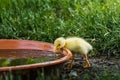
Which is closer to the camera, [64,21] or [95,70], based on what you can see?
[95,70]

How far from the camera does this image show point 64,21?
19.5 feet

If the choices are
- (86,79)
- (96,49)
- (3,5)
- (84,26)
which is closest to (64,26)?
(84,26)

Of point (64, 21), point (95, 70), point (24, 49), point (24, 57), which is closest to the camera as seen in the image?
point (24, 57)

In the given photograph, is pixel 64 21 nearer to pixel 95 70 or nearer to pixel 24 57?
pixel 95 70

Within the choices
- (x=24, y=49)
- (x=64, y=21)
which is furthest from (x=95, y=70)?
(x=64, y=21)

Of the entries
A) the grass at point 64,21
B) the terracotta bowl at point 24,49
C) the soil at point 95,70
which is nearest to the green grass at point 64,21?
the grass at point 64,21

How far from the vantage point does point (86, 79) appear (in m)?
4.06

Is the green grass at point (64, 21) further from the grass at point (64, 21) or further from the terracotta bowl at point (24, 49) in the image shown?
the terracotta bowl at point (24, 49)

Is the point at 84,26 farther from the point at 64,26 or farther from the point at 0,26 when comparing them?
the point at 0,26

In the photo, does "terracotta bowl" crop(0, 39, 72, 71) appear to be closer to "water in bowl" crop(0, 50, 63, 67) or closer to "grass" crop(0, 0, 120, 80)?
"water in bowl" crop(0, 50, 63, 67)

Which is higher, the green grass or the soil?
the green grass

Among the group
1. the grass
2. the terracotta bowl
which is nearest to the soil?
the grass

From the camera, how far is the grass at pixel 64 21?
5152mm

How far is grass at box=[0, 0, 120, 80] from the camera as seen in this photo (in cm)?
515
